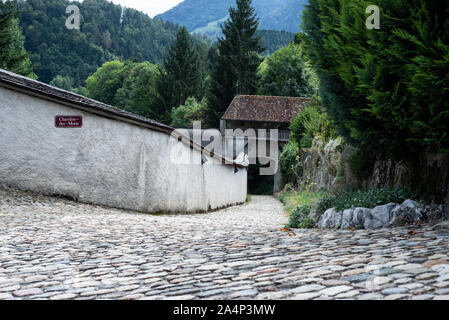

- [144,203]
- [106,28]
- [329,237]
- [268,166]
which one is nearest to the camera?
[329,237]

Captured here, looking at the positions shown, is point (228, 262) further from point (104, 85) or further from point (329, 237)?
point (104, 85)

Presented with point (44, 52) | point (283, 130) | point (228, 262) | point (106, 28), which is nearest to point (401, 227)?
point (228, 262)

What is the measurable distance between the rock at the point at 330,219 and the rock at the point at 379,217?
1.68 feet

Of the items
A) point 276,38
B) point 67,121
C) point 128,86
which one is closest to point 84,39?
point 128,86

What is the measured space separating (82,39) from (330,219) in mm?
79991

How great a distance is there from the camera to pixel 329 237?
196 inches

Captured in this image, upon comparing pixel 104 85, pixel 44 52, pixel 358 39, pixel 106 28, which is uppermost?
pixel 106 28

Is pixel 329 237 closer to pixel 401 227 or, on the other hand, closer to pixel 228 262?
pixel 401 227

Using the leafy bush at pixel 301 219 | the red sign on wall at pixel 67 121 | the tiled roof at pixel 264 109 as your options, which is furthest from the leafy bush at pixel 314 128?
the tiled roof at pixel 264 109

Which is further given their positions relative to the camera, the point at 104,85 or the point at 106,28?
the point at 106,28

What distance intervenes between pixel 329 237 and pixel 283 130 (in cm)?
2952

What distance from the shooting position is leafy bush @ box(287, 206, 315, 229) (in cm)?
664
